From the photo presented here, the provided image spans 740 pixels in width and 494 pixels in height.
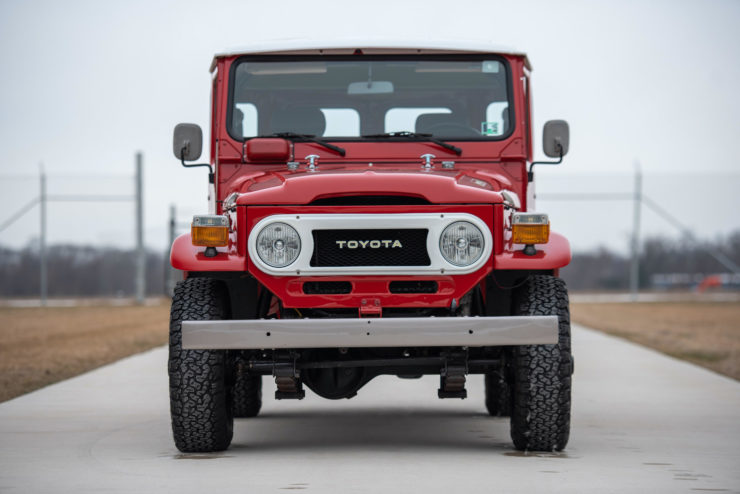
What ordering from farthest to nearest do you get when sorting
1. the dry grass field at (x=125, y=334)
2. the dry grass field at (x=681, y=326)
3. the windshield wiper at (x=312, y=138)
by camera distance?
the dry grass field at (x=681, y=326)
the dry grass field at (x=125, y=334)
the windshield wiper at (x=312, y=138)

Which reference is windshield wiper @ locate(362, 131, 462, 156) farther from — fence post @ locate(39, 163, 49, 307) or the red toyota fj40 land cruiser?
fence post @ locate(39, 163, 49, 307)

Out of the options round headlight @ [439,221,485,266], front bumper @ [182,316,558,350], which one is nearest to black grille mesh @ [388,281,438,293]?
round headlight @ [439,221,485,266]

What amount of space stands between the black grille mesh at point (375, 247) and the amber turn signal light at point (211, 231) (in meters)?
0.52

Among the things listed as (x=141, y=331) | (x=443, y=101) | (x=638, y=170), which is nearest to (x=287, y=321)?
(x=443, y=101)

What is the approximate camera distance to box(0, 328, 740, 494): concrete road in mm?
6699

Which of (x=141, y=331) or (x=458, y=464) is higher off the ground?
(x=458, y=464)

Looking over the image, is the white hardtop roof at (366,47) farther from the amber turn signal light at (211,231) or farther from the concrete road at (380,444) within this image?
the concrete road at (380,444)

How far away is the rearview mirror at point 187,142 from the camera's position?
8.76m

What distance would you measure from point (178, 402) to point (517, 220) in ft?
7.23

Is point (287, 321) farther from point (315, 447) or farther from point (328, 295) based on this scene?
point (315, 447)

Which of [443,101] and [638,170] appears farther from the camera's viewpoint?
[638,170]

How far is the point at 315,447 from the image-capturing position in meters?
8.32

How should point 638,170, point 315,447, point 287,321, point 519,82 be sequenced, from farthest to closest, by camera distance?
point 638,170 < point 519,82 < point 315,447 < point 287,321

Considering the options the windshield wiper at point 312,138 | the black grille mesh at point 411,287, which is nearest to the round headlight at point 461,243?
the black grille mesh at point 411,287
